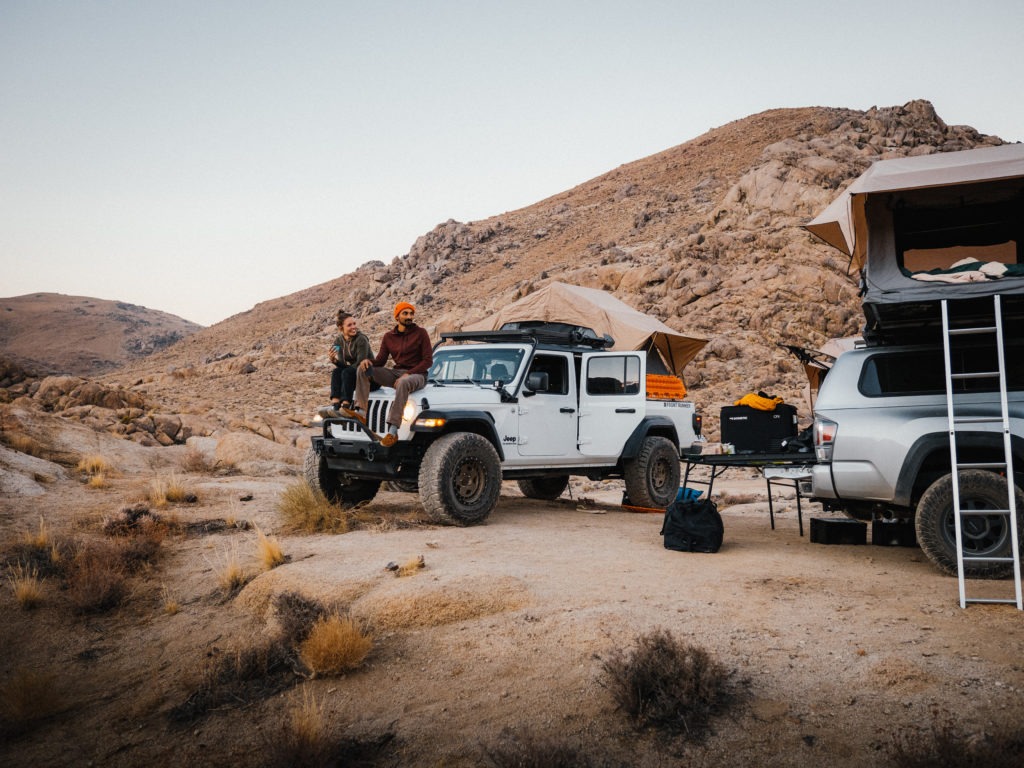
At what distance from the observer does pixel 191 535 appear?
8438 millimetres

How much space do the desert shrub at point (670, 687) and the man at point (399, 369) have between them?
4.64 metres

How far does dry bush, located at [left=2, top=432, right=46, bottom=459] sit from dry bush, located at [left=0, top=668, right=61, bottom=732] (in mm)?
8931

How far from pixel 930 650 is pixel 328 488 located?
672cm

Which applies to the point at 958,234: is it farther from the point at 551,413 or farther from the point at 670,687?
the point at 670,687

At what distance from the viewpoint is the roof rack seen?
984cm

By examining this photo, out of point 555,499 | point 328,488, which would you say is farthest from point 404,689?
point 555,499

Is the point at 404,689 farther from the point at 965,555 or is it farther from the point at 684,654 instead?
the point at 965,555

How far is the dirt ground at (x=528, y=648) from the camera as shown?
3.54 m

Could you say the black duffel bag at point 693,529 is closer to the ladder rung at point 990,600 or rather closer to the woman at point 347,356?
the ladder rung at point 990,600

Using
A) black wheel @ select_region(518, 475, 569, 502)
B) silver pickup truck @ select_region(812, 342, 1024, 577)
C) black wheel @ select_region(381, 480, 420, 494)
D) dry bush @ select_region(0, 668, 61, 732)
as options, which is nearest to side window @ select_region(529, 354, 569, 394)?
black wheel @ select_region(381, 480, 420, 494)

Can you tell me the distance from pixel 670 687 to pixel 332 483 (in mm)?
6258

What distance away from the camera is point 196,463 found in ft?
46.1

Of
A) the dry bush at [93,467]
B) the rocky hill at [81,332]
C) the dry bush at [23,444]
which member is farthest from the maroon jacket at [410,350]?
the rocky hill at [81,332]

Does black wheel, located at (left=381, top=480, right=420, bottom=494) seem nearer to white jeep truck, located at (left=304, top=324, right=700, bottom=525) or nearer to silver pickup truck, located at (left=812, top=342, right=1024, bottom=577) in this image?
white jeep truck, located at (left=304, top=324, right=700, bottom=525)
